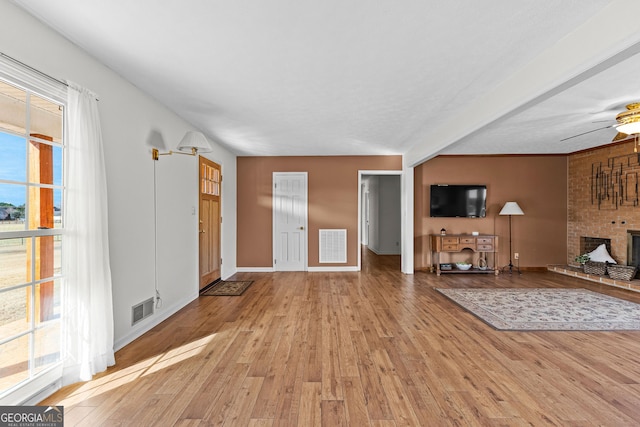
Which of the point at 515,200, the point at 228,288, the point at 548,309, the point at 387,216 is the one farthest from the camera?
the point at 387,216

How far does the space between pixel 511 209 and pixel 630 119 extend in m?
2.99

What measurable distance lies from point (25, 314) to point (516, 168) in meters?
7.92

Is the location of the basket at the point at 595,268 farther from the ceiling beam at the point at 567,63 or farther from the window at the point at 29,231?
the window at the point at 29,231

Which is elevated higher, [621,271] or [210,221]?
[210,221]

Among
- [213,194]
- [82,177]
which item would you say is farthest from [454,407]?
[213,194]

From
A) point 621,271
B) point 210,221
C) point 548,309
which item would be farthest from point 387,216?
point 210,221

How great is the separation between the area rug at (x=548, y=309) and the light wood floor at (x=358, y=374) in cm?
20

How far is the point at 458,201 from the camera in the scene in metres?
6.52

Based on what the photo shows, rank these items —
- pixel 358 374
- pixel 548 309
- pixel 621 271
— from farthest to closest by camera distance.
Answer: pixel 621 271 < pixel 548 309 < pixel 358 374

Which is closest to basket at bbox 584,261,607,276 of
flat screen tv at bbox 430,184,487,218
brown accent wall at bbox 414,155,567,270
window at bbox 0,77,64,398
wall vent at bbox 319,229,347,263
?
brown accent wall at bbox 414,155,567,270

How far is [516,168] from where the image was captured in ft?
21.8

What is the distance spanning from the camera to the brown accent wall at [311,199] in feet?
21.3

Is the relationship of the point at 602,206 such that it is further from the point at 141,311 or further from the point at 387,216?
the point at 141,311

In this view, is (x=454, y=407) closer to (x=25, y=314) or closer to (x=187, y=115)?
(x=25, y=314)
